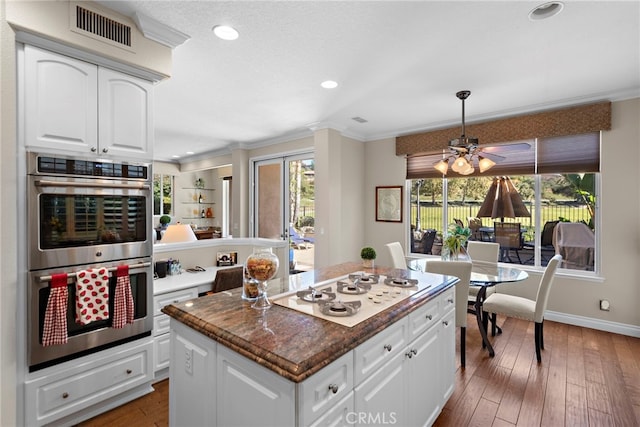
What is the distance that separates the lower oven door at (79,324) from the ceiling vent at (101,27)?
1476 mm

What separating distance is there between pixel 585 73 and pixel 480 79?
925 mm

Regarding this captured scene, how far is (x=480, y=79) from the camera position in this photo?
2.99 metres

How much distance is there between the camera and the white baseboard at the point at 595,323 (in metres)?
3.38

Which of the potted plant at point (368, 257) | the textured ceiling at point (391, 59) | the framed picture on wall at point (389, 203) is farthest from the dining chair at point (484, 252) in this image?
Result: the potted plant at point (368, 257)

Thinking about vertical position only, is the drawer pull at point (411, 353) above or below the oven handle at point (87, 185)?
below

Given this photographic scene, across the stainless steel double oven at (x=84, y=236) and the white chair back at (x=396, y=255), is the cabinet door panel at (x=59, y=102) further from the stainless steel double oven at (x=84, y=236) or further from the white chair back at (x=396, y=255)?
the white chair back at (x=396, y=255)

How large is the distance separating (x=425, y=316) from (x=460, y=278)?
1111 millimetres

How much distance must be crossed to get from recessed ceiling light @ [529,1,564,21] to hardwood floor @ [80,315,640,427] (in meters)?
2.70

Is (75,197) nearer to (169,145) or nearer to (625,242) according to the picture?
(169,145)

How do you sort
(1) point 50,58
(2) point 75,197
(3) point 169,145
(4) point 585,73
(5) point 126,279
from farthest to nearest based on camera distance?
(3) point 169,145 < (4) point 585,73 < (5) point 126,279 < (2) point 75,197 < (1) point 50,58

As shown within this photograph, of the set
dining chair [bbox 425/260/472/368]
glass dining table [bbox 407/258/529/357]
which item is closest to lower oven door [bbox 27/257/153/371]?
dining chair [bbox 425/260/472/368]

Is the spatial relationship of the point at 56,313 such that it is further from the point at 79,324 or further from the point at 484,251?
the point at 484,251

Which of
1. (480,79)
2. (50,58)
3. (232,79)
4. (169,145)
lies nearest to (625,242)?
(480,79)

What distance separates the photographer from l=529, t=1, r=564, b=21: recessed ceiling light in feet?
6.22
